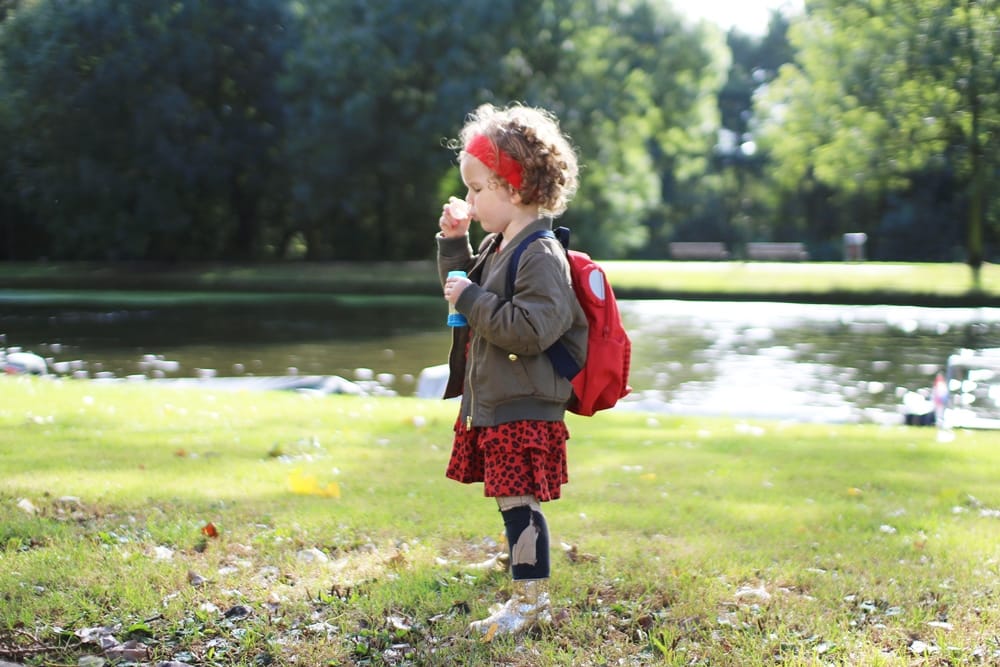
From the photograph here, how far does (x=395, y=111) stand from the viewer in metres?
35.5

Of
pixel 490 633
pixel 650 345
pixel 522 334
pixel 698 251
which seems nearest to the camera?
pixel 522 334

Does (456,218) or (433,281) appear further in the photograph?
(433,281)

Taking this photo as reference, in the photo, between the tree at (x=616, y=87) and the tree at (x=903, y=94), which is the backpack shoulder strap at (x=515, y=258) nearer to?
the tree at (x=903, y=94)

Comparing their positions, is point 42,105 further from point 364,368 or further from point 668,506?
point 668,506

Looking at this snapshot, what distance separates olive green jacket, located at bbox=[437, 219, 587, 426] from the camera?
334cm

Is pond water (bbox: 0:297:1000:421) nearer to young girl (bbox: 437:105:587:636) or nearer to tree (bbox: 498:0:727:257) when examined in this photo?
young girl (bbox: 437:105:587:636)

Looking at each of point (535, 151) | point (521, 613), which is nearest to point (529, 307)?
point (535, 151)

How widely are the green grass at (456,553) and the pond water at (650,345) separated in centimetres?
517

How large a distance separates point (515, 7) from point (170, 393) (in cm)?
2832

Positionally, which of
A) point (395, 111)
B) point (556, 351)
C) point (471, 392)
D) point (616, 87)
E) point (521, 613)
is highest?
point (616, 87)

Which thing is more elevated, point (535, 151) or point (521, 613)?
point (535, 151)

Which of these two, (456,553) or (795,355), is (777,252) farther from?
(456,553)

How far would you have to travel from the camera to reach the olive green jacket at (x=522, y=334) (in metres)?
3.34

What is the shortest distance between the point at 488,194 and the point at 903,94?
3128 centimetres
